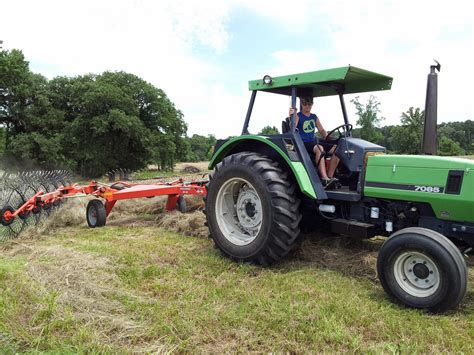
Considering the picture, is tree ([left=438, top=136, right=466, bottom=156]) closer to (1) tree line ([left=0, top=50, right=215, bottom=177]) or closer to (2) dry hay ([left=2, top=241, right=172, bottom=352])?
(1) tree line ([left=0, top=50, right=215, bottom=177])

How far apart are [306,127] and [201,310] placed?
2630mm

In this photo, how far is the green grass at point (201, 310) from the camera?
292cm

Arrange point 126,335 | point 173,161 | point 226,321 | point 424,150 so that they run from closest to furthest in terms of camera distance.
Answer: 1. point 126,335
2. point 226,321
3. point 424,150
4. point 173,161

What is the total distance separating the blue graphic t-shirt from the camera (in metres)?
5.08

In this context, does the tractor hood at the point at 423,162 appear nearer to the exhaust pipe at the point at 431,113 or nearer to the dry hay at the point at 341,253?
the exhaust pipe at the point at 431,113

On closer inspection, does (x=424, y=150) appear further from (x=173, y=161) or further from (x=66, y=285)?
(x=173, y=161)

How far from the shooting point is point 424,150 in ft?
13.9

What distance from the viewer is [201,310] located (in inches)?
136

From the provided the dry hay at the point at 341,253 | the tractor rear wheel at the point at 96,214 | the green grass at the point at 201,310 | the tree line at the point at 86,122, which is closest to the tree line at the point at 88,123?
the tree line at the point at 86,122

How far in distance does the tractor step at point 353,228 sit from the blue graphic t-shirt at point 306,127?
1067mm

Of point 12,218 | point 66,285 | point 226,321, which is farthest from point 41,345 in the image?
point 12,218

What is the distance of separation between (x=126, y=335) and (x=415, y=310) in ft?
7.48

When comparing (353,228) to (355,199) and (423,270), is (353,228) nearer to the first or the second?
(355,199)

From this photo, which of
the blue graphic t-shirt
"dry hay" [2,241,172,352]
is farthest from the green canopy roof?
"dry hay" [2,241,172,352]
